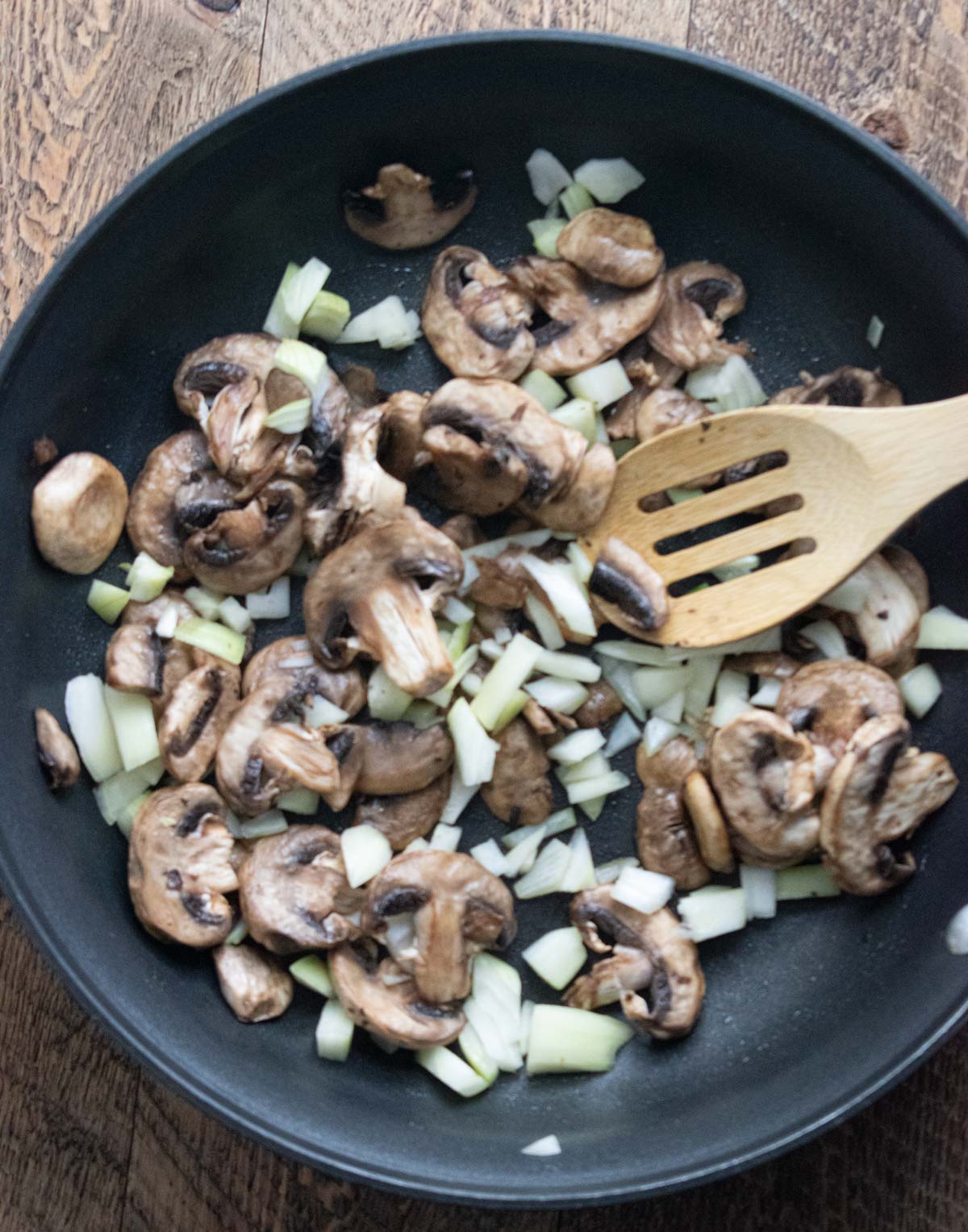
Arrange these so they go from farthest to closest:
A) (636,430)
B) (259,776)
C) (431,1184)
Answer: (636,430) → (259,776) → (431,1184)

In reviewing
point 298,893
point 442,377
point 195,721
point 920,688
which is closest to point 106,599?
point 195,721

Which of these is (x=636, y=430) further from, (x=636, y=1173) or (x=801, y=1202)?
(x=801, y=1202)

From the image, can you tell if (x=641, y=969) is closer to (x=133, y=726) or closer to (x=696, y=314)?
(x=133, y=726)

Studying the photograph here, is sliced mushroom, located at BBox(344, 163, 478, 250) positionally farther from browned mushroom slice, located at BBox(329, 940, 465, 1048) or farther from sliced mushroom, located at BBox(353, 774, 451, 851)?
browned mushroom slice, located at BBox(329, 940, 465, 1048)

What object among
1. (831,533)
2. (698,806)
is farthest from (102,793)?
(831,533)

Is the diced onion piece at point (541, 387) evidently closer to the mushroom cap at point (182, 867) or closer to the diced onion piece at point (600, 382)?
the diced onion piece at point (600, 382)

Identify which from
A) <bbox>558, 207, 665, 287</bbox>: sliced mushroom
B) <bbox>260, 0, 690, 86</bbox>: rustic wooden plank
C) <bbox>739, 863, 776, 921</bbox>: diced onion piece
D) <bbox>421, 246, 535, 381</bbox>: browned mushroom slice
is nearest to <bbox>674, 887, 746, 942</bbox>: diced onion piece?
<bbox>739, 863, 776, 921</bbox>: diced onion piece

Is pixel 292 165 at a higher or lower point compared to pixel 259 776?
higher

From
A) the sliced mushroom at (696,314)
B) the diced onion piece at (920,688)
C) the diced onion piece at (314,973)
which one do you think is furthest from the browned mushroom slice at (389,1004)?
the sliced mushroom at (696,314)
